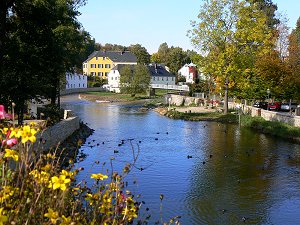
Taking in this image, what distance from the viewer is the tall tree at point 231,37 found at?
45.6 metres

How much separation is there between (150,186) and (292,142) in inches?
675

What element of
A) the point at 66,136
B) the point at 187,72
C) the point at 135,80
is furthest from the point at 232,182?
the point at 187,72

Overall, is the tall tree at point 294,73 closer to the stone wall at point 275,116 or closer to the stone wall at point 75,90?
the stone wall at point 275,116

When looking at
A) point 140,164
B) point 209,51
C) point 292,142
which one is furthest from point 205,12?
point 140,164

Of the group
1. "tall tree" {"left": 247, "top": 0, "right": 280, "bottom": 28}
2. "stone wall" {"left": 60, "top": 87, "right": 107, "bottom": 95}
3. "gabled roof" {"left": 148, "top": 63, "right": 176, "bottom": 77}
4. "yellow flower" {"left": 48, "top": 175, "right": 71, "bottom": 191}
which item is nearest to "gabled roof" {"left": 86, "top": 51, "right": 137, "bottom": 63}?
"gabled roof" {"left": 148, "top": 63, "right": 176, "bottom": 77}

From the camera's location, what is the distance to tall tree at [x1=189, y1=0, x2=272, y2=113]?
1796 inches

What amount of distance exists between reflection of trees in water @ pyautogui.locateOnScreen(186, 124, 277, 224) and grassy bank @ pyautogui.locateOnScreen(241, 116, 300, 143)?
2352 millimetres

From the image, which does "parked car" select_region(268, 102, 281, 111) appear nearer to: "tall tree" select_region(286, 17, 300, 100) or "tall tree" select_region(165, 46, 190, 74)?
"tall tree" select_region(286, 17, 300, 100)

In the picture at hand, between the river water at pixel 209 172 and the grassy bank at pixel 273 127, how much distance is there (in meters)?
1.28

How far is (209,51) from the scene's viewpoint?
47562 mm

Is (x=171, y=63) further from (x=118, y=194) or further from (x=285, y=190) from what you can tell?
(x=118, y=194)

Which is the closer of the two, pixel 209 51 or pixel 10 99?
pixel 10 99

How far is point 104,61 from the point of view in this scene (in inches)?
5379

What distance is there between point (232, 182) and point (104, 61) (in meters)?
119
